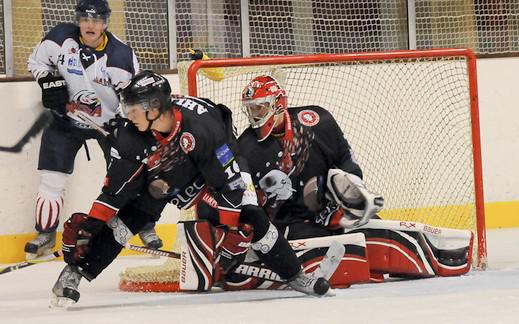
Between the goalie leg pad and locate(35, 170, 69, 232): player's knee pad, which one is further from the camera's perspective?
locate(35, 170, 69, 232): player's knee pad

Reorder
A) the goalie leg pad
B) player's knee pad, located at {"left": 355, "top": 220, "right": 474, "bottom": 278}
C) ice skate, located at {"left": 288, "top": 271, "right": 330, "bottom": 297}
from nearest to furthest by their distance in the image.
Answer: ice skate, located at {"left": 288, "top": 271, "right": 330, "bottom": 297}
the goalie leg pad
player's knee pad, located at {"left": 355, "top": 220, "right": 474, "bottom": 278}

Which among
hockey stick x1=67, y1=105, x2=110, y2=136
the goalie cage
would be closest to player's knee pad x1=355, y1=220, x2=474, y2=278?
the goalie cage

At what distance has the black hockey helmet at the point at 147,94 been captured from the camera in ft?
14.2

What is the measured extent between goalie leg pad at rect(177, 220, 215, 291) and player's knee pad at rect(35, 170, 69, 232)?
1660 mm

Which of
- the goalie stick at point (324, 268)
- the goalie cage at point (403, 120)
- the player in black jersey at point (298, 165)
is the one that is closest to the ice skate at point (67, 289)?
the goalie stick at point (324, 268)

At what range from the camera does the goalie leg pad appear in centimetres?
464

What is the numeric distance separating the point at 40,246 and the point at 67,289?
191 centimetres

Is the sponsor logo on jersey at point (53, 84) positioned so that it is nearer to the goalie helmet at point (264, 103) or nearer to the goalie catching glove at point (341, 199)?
the goalie helmet at point (264, 103)

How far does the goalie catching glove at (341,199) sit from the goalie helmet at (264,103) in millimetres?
297

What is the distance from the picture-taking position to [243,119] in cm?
613

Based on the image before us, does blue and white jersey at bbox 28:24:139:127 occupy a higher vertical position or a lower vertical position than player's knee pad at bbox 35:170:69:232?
higher

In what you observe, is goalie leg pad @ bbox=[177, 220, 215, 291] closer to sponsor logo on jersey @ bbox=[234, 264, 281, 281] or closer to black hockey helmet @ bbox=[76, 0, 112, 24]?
sponsor logo on jersey @ bbox=[234, 264, 281, 281]

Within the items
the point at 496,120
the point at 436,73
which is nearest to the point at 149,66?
the point at 436,73

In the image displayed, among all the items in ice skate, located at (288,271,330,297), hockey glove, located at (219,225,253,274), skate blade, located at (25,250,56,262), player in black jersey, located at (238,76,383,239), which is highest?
player in black jersey, located at (238,76,383,239)
